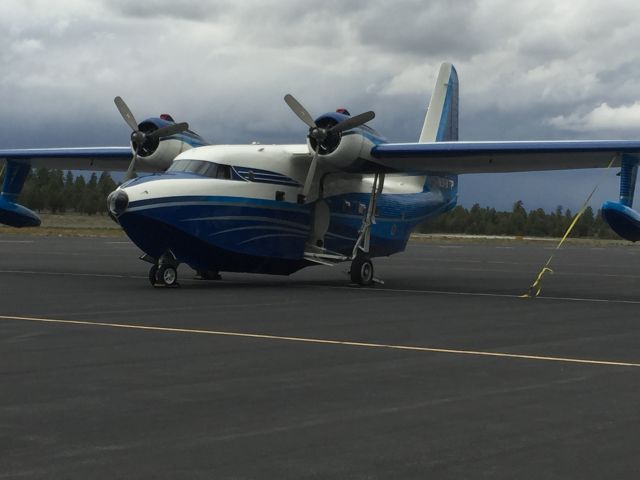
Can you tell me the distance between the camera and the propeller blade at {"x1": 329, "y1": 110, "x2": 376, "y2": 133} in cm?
2367

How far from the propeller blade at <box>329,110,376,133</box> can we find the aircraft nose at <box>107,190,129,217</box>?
5.49 m

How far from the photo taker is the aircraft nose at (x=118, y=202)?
21.1 m

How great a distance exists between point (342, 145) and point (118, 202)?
5.68 meters

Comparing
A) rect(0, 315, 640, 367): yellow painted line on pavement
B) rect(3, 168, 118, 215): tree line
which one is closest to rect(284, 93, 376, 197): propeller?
rect(0, 315, 640, 367): yellow painted line on pavement

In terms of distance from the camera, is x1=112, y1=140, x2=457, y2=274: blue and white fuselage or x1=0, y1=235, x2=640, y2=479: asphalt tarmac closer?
x1=0, y1=235, x2=640, y2=479: asphalt tarmac

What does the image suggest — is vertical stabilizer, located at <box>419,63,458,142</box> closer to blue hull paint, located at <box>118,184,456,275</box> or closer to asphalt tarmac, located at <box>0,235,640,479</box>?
blue hull paint, located at <box>118,184,456,275</box>

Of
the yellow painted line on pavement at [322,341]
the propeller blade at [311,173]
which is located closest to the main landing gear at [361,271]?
the propeller blade at [311,173]

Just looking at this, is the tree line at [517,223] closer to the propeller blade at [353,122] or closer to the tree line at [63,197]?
the tree line at [63,197]

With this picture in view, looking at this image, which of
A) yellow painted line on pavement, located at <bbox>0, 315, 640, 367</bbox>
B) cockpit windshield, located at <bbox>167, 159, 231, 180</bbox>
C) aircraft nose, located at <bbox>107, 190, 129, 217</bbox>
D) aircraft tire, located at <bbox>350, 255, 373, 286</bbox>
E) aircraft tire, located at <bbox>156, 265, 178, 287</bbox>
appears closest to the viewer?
yellow painted line on pavement, located at <bbox>0, 315, 640, 367</bbox>

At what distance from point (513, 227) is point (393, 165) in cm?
12797

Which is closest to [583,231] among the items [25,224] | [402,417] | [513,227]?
[513,227]

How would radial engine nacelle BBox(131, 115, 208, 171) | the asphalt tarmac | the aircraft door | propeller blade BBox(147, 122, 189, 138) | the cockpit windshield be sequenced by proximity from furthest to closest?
radial engine nacelle BBox(131, 115, 208, 171)
propeller blade BBox(147, 122, 189, 138)
the aircraft door
the cockpit windshield
the asphalt tarmac

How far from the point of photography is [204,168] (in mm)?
23094

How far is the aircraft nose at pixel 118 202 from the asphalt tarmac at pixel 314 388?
2.23 meters
